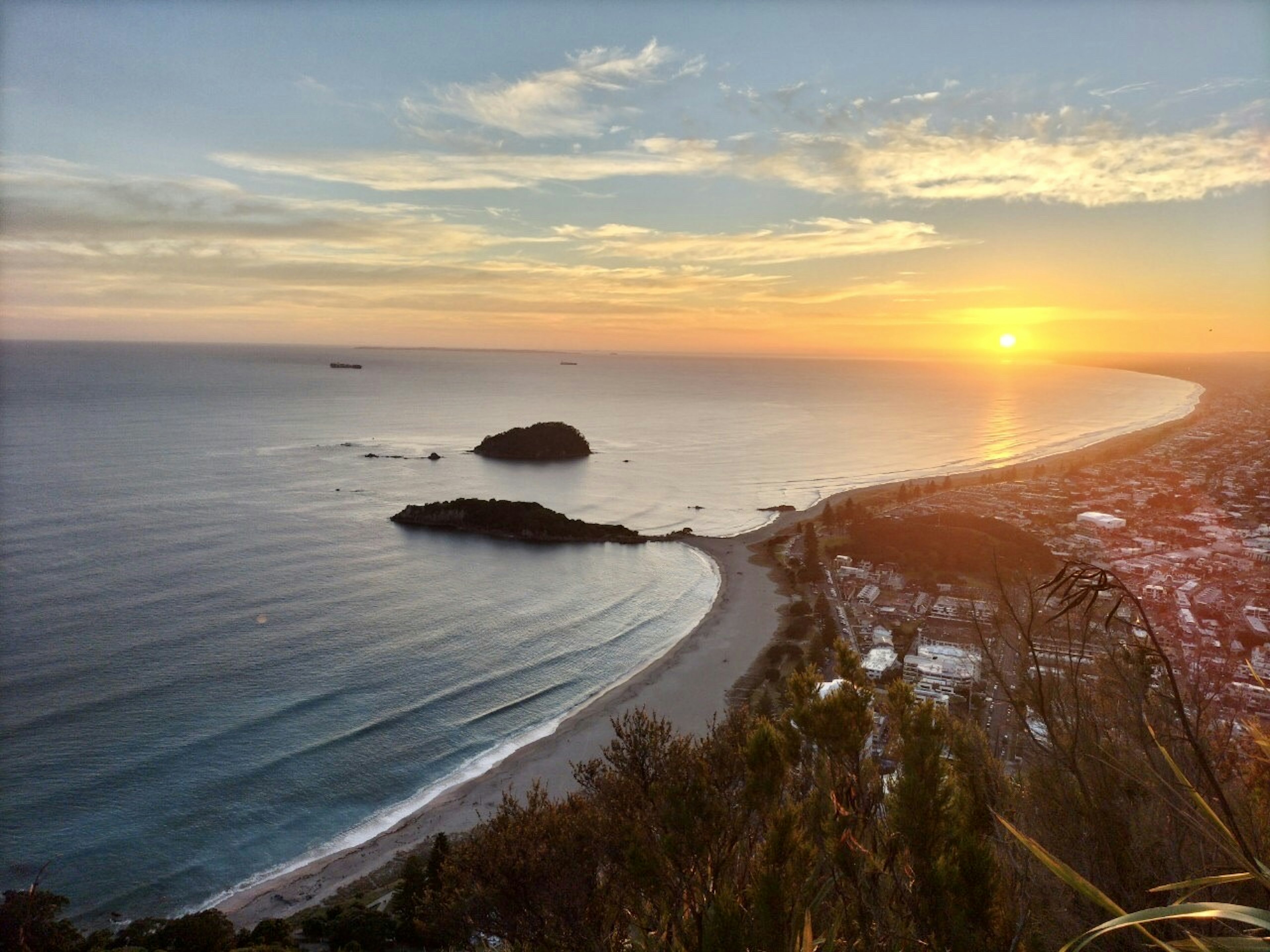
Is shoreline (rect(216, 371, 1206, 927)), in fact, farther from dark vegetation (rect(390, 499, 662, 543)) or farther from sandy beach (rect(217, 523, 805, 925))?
dark vegetation (rect(390, 499, 662, 543))

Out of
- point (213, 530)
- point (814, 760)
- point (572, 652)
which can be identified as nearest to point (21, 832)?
point (572, 652)

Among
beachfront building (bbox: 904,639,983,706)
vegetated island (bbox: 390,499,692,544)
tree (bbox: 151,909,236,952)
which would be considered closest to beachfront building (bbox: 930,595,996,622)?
beachfront building (bbox: 904,639,983,706)

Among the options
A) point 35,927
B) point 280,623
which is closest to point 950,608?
point 280,623

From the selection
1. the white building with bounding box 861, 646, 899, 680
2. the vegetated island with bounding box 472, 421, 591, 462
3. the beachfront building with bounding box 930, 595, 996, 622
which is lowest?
the beachfront building with bounding box 930, 595, 996, 622

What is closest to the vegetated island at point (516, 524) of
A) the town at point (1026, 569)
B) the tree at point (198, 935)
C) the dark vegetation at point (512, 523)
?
the dark vegetation at point (512, 523)

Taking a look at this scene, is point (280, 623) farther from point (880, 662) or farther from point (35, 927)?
point (880, 662)

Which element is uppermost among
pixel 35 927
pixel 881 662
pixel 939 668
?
pixel 35 927

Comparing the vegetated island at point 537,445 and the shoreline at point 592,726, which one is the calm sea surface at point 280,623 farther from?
the vegetated island at point 537,445
